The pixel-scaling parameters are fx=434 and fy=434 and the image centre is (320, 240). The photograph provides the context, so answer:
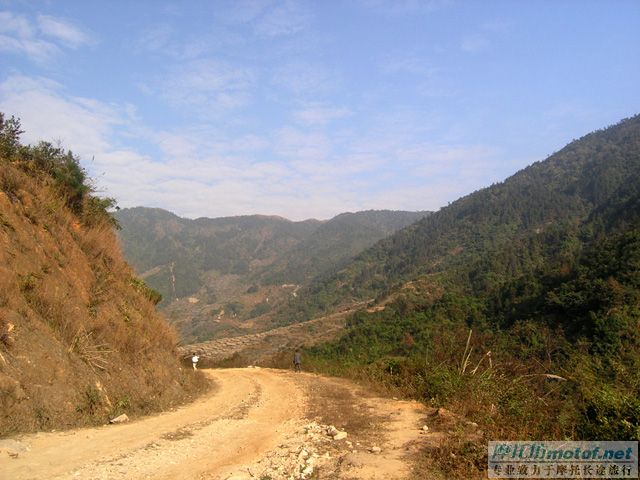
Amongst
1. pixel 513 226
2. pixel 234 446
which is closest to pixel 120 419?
pixel 234 446

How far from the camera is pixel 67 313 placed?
9711mm

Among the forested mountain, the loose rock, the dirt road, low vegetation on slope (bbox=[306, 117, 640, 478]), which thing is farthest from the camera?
the forested mountain

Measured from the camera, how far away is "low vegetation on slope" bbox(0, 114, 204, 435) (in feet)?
25.2

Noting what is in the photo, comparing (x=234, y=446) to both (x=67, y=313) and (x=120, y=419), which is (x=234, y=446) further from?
(x=67, y=313)

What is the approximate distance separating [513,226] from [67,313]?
115260mm

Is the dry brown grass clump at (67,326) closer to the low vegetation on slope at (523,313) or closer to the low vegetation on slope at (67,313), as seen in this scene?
the low vegetation on slope at (67,313)

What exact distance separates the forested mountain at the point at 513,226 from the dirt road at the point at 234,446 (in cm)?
5824

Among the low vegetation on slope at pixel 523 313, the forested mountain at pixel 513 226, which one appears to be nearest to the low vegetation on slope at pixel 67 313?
the low vegetation on slope at pixel 523 313

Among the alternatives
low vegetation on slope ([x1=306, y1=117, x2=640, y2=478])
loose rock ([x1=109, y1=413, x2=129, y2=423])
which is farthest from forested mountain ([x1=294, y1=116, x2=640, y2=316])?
loose rock ([x1=109, y1=413, x2=129, y2=423])

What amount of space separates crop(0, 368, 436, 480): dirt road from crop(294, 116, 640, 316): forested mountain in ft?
191

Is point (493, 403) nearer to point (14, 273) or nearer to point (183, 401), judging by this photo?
point (183, 401)

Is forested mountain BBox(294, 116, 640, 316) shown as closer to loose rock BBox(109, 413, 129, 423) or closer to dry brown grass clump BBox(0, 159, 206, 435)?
dry brown grass clump BBox(0, 159, 206, 435)

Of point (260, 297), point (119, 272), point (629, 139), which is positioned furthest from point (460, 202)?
point (119, 272)

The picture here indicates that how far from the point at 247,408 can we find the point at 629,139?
152341 mm
